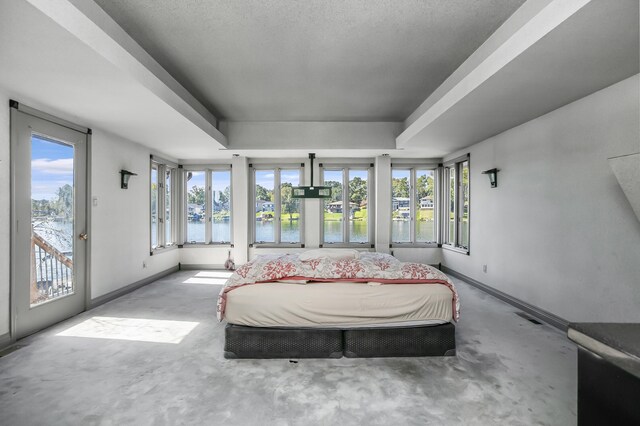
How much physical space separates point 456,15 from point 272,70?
6.86 feet

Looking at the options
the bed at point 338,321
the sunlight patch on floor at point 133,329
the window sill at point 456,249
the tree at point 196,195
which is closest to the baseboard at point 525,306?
the window sill at point 456,249

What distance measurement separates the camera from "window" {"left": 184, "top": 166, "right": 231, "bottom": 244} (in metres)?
7.14

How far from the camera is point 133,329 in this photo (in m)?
3.51

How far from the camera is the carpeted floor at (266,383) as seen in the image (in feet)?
6.68

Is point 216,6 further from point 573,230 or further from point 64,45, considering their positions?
point 573,230

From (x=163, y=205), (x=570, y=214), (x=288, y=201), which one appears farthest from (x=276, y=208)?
(x=570, y=214)

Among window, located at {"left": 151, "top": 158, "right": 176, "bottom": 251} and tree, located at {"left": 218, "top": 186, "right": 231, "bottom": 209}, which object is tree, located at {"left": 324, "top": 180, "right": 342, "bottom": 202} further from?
window, located at {"left": 151, "top": 158, "right": 176, "bottom": 251}

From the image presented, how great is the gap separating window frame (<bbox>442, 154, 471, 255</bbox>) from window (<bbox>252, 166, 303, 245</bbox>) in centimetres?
353

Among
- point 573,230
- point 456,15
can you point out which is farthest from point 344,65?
point 573,230

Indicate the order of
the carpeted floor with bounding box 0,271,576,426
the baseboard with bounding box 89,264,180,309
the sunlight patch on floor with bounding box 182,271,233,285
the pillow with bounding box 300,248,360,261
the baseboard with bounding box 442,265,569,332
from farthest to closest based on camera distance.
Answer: the sunlight patch on floor with bounding box 182,271,233,285, the baseboard with bounding box 89,264,180,309, the pillow with bounding box 300,248,360,261, the baseboard with bounding box 442,265,569,332, the carpeted floor with bounding box 0,271,576,426

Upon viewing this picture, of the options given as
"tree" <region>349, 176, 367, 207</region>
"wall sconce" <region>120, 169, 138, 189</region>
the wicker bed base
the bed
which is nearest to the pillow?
the bed

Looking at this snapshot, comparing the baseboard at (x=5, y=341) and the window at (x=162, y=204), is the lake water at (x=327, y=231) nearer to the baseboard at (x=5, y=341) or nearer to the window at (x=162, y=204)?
the window at (x=162, y=204)

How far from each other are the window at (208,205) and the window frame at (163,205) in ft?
0.95

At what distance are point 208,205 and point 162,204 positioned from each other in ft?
3.39
